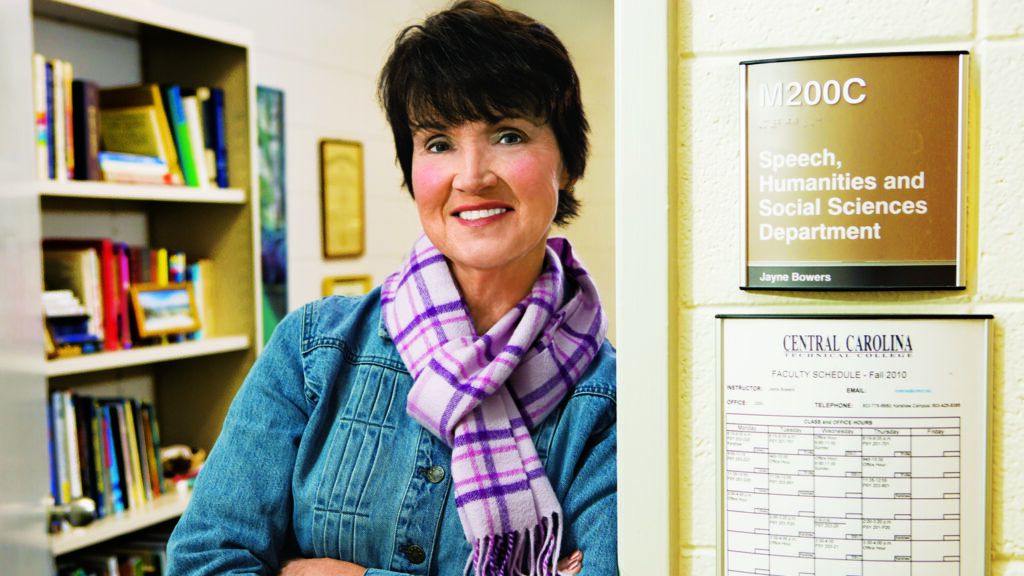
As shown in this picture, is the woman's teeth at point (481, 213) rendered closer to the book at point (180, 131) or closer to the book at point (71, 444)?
the book at point (71, 444)

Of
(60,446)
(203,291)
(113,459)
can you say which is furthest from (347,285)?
(60,446)

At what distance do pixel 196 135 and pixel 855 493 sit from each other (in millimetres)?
2047

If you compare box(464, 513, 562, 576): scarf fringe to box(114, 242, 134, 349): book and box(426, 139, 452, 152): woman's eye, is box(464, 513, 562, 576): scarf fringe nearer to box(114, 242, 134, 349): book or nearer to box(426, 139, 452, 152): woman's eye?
box(426, 139, 452, 152): woman's eye

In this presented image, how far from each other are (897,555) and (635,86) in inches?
13.5

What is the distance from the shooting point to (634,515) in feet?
1.97

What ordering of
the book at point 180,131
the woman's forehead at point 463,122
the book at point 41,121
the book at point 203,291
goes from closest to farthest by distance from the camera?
the woman's forehead at point 463,122, the book at point 41,121, the book at point 180,131, the book at point 203,291

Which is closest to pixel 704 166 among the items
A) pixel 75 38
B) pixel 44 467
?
pixel 44 467

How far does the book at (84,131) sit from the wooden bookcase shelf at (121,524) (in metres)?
0.77

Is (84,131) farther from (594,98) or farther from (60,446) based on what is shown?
(594,98)

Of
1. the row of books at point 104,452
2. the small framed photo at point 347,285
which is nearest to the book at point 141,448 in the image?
the row of books at point 104,452

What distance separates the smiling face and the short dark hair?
19mm

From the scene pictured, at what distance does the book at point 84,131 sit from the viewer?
1952 mm

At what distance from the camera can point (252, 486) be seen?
3.39 feet

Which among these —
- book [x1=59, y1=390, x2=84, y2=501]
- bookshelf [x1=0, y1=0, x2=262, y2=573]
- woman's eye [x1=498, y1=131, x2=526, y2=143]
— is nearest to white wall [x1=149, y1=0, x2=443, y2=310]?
bookshelf [x1=0, y1=0, x2=262, y2=573]
